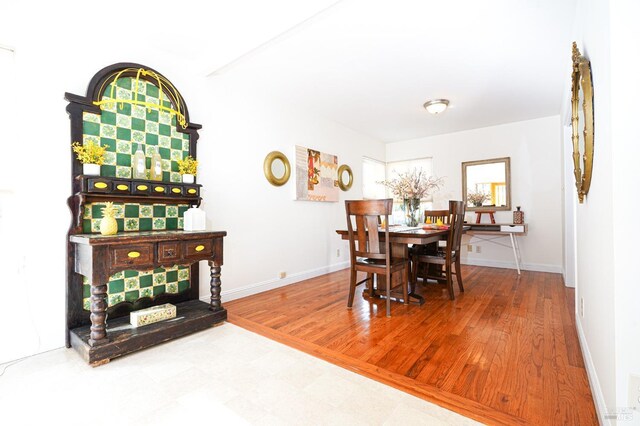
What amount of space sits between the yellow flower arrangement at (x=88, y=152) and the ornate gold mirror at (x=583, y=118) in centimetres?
316

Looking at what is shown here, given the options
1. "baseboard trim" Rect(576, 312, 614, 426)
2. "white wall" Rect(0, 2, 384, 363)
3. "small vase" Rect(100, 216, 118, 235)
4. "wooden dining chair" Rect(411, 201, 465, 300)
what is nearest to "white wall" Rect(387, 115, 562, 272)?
"wooden dining chair" Rect(411, 201, 465, 300)

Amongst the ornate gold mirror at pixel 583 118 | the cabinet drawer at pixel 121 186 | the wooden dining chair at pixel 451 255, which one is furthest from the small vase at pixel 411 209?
the cabinet drawer at pixel 121 186

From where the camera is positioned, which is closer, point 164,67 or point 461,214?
point 164,67

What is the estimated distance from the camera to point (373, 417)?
1446 mm

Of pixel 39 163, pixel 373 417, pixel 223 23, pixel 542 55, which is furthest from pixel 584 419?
pixel 39 163

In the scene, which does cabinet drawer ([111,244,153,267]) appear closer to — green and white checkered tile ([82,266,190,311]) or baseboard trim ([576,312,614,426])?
green and white checkered tile ([82,266,190,311])

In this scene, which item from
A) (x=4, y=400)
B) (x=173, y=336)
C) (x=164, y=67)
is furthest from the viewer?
(x=164, y=67)

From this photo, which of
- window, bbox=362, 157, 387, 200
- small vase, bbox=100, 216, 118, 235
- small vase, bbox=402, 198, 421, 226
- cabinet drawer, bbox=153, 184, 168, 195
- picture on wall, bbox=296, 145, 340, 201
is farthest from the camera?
window, bbox=362, 157, 387, 200

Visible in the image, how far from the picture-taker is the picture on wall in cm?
438

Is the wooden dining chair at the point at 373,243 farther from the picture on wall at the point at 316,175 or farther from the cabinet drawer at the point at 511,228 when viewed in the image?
the cabinet drawer at the point at 511,228

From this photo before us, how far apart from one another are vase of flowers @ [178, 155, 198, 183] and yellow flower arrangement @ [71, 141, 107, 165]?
2.12 feet

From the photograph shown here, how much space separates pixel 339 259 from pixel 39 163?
13.4ft

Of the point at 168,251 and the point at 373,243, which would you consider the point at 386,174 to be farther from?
the point at 168,251

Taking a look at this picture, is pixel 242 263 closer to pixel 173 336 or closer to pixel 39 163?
pixel 173 336
